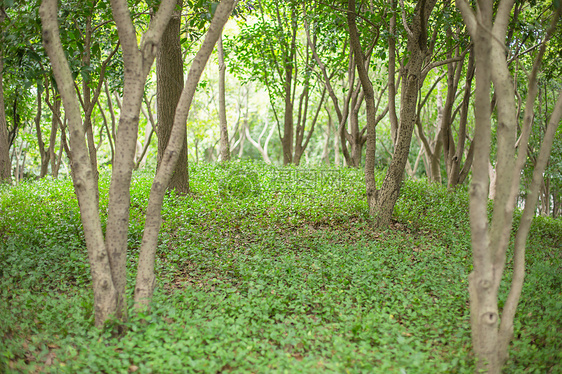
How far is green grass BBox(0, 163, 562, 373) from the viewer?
339 centimetres

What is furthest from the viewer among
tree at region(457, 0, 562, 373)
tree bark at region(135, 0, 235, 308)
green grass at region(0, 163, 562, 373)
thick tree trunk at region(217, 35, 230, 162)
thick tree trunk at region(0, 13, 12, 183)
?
thick tree trunk at region(217, 35, 230, 162)

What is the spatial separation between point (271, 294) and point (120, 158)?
221 centimetres

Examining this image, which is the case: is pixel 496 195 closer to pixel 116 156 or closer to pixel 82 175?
pixel 116 156

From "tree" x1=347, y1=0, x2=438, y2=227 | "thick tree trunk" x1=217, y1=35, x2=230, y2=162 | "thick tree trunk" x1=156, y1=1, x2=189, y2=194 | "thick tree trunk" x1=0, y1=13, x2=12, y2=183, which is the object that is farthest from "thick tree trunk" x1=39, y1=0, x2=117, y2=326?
"thick tree trunk" x1=217, y1=35, x2=230, y2=162

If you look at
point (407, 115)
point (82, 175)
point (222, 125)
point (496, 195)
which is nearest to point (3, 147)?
point (222, 125)

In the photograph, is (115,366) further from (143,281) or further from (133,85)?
(133,85)

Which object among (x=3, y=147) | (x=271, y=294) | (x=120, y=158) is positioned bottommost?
(x=271, y=294)

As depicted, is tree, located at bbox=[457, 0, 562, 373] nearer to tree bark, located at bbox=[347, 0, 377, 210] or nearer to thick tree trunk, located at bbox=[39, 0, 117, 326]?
thick tree trunk, located at bbox=[39, 0, 117, 326]

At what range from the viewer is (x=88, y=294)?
172 inches

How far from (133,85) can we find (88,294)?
2263 millimetres

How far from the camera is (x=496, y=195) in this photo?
3.45 meters

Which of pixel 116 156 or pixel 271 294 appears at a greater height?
pixel 116 156

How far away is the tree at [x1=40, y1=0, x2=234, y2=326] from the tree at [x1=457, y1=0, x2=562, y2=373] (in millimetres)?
2435

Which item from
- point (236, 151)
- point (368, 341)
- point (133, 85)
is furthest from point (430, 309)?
point (236, 151)
